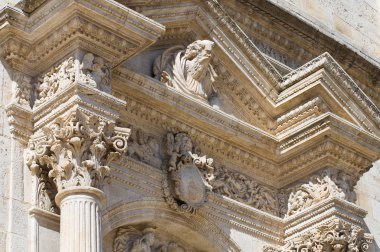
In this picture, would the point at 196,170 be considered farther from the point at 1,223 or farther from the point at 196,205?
the point at 1,223

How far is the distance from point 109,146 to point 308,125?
9.76 ft

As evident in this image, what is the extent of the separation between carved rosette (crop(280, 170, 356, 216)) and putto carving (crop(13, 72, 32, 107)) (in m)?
3.60

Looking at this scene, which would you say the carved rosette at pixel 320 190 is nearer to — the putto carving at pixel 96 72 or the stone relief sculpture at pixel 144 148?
the stone relief sculpture at pixel 144 148

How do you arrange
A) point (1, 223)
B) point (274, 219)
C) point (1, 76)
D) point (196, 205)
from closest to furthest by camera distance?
point (1, 223), point (1, 76), point (196, 205), point (274, 219)

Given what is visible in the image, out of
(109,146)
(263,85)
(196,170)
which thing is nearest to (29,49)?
(109,146)

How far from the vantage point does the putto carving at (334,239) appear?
13797mm

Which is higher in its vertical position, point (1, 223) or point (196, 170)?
point (196, 170)

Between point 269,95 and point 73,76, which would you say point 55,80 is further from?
point 269,95

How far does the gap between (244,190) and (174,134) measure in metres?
1.22

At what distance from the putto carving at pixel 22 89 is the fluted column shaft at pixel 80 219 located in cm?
114

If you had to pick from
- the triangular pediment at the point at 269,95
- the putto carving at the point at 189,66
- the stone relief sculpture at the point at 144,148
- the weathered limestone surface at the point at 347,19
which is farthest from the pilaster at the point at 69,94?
the weathered limestone surface at the point at 347,19

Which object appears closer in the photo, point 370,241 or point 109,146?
point 109,146

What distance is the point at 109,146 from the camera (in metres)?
11.9

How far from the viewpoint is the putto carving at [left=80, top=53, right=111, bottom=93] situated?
11938 mm
